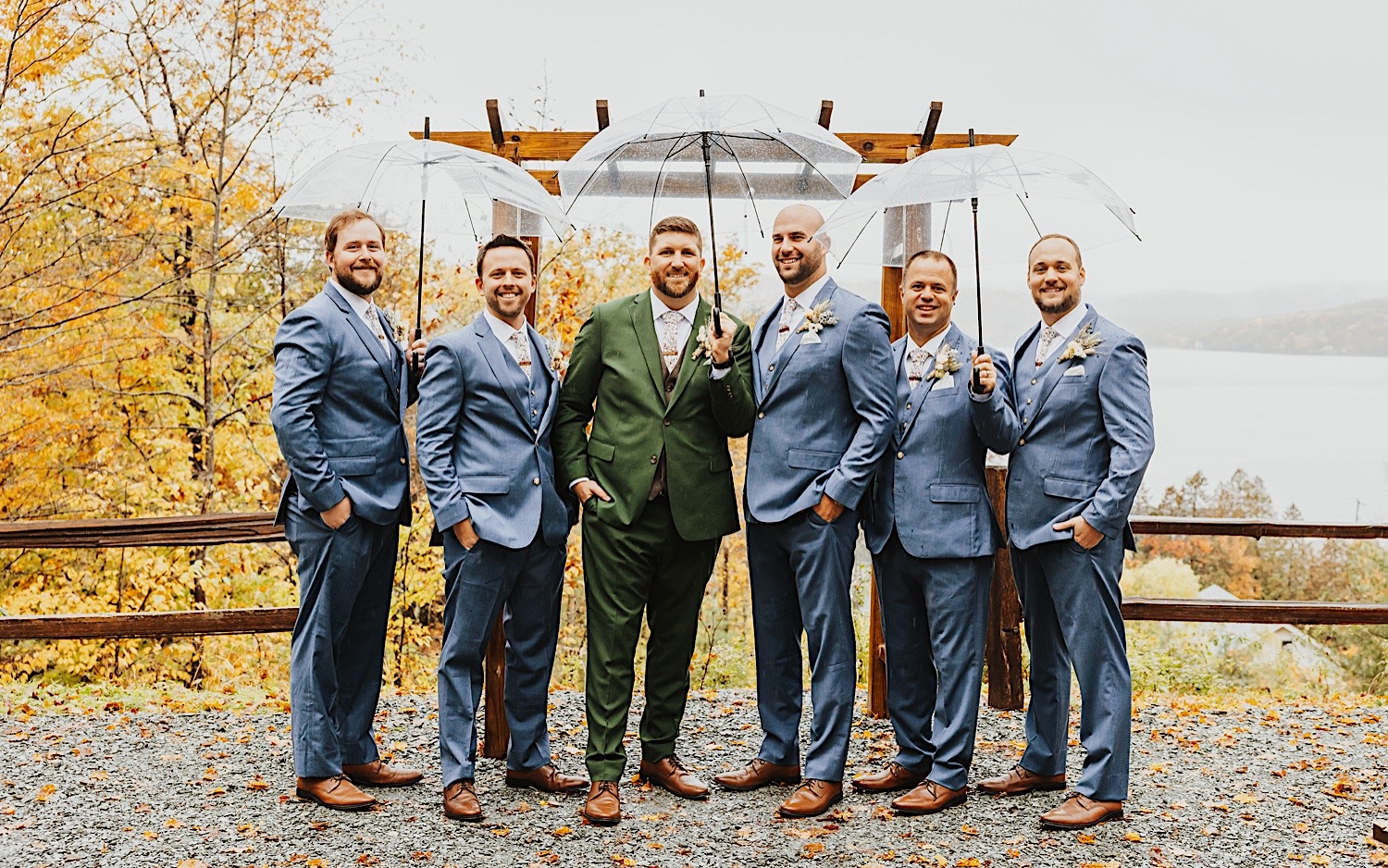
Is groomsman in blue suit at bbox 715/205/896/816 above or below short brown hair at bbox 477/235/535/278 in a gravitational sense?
below

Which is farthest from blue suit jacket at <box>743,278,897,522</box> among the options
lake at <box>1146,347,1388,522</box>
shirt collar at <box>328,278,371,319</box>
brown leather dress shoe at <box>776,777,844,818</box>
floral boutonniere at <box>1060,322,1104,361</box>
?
lake at <box>1146,347,1388,522</box>

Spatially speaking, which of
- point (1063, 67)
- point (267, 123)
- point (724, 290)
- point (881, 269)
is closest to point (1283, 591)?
point (724, 290)

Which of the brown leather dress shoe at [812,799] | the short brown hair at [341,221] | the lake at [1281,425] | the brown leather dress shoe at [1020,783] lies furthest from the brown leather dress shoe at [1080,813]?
the lake at [1281,425]

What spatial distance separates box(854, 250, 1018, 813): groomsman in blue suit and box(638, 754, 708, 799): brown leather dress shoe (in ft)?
2.50

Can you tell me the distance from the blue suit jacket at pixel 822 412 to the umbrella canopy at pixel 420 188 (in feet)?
3.76

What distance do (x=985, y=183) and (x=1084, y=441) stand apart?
1.00 metres

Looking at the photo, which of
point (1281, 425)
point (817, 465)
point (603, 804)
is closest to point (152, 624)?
point (603, 804)

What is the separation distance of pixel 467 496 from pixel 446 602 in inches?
17.1

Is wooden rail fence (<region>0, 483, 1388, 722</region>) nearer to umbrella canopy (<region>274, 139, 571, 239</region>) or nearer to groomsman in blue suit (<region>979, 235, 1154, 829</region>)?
groomsman in blue suit (<region>979, 235, 1154, 829</region>)

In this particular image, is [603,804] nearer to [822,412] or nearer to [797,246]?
[822,412]

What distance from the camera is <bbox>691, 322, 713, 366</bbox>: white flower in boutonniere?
404 cm

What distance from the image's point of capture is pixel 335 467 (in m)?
4.21

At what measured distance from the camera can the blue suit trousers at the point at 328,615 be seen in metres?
4.23

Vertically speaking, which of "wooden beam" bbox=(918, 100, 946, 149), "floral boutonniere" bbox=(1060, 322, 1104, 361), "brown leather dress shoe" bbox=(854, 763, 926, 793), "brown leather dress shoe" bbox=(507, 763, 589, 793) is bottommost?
"brown leather dress shoe" bbox=(507, 763, 589, 793)
